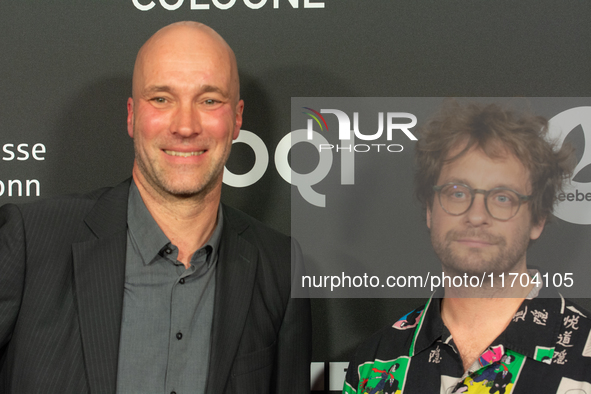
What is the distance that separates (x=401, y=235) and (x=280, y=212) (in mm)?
459

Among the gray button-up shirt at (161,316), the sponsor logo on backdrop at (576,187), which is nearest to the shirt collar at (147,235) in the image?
the gray button-up shirt at (161,316)

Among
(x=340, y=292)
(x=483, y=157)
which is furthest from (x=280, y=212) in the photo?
(x=483, y=157)

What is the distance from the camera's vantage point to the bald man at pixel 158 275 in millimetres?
1453

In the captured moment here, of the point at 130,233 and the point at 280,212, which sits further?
the point at 280,212

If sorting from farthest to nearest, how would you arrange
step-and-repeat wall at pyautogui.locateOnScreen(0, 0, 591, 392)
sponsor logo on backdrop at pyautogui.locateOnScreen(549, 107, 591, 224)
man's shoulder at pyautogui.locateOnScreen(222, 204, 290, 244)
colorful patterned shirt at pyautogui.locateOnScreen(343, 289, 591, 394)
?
step-and-repeat wall at pyautogui.locateOnScreen(0, 0, 591, 392), sponsor logo on backdrop at pyautogui.locateOnScreen(549, 107, 591, 224), man's shoulder at pyautogui.locateOnScreen(222, 204, 290, 244), colorful patterned shirt at pyautogui.locateOnScreen(343, 289, 591, 394)

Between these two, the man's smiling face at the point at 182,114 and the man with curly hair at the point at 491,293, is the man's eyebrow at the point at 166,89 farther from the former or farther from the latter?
the man with curly hair at the point at 491,293

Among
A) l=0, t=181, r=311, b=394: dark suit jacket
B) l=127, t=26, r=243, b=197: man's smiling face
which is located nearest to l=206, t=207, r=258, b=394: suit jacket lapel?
l=0, t=181, r=311, b=394: dark suit jacket

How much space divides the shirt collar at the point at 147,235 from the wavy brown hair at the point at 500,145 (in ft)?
2.19

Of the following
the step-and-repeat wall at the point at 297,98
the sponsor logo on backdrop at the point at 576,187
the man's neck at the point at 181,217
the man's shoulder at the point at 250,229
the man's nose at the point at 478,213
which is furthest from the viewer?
the step-and-repeat wall at the point at 297,98

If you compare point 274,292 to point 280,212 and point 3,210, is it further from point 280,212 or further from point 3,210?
point 3,210

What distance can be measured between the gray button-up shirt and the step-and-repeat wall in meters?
0.55

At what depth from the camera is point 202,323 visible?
61.4 inches

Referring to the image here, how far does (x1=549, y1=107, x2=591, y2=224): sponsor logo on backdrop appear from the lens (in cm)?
197

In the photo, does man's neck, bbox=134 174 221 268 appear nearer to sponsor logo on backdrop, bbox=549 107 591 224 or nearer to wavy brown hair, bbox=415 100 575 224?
wavy brown hair, bbox=415 100 575 224
